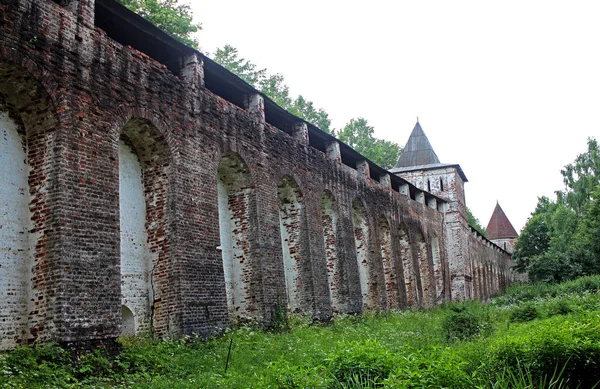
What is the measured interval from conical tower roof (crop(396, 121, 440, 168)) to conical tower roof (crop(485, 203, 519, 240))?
37576mm

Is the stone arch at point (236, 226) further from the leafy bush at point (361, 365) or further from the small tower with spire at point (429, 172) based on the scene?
the small tower with spire at point (429, 172)

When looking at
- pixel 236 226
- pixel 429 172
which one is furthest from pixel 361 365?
pixel 429 172

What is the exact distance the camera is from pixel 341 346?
696 centimetres

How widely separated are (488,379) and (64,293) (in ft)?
19.2

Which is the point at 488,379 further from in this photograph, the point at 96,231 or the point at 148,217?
the point at 148,217

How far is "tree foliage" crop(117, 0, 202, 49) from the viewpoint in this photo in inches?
920

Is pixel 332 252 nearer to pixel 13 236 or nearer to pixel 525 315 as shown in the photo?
pixel 525 315

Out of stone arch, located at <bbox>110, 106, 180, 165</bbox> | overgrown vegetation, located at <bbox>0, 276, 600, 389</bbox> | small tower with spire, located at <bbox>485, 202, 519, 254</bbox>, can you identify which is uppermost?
small tower with spire, located at <bbox>485, 202, 519, 254</bbox>

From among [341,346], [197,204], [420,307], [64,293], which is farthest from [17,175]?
[420,307]

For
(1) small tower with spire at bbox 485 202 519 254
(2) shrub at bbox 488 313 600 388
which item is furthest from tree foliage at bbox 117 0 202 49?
(1) small tower with spire at bbox 485 202 519 254

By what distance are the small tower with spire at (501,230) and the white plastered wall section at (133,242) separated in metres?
66.1

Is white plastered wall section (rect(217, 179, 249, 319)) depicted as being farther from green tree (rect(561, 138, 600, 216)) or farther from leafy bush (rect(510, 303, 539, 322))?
green tree (rect(561, 138, 600, 216))

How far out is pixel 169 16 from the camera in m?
23.7

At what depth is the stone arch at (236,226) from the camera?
533 inches
